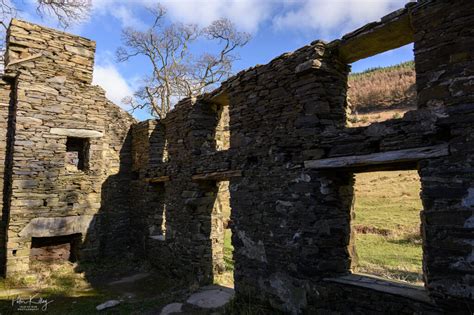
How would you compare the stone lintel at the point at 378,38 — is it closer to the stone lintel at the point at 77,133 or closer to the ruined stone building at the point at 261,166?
the ruined stone building at the point at 261,166

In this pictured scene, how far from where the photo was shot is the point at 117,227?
9.84 metres

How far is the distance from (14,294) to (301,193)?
21.1 feet

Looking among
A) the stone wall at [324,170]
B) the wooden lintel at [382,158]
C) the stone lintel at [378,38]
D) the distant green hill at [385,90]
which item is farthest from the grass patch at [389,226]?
the distant green hill at [385,90]

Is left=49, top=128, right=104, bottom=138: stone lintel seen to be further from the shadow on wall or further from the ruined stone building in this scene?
the shadow on wall

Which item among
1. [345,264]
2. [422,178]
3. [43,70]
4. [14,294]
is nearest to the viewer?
[422,178]

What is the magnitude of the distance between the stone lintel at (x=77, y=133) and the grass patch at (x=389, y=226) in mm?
7467

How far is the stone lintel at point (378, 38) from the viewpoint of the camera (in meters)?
4.08

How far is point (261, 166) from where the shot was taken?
18.3 feet

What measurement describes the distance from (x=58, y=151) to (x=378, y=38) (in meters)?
8.09

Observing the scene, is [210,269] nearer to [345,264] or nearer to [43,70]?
[345,264]

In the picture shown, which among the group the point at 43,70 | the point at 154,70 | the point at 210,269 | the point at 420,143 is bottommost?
the point at 210,269

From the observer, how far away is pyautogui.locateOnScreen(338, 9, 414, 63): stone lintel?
4.08 meters

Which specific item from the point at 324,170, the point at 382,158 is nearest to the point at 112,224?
the point at 324,170

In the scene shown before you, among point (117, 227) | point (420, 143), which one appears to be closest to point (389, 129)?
point (420, 143)
